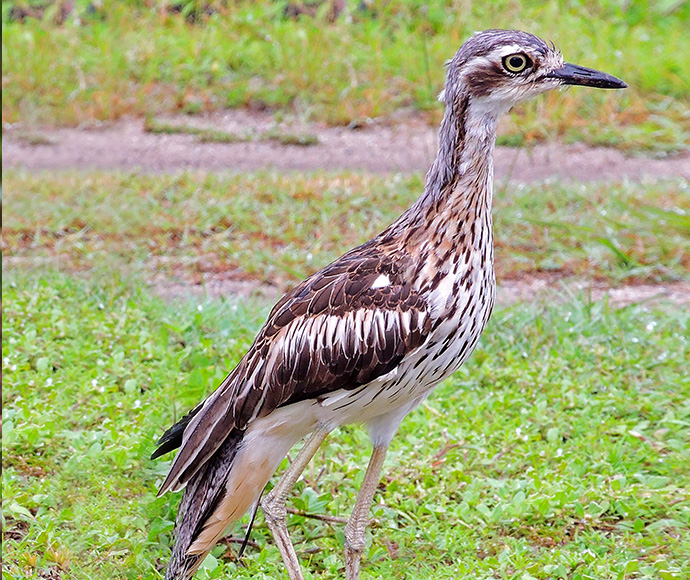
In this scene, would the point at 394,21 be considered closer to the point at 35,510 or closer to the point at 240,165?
the point at 240,165

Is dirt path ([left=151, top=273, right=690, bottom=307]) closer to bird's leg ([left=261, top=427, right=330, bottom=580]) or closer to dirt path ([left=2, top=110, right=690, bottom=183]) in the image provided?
dirt path ([left=2, top=110, right=690, bottom=183])

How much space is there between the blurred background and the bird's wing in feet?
1.95

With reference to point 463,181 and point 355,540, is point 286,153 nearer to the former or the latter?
point 463,181

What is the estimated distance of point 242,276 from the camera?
5758 millimetres

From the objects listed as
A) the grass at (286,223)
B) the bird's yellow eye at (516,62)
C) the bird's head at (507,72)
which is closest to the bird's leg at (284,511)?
the bird's head at (507,72)

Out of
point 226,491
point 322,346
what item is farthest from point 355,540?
point 322,346

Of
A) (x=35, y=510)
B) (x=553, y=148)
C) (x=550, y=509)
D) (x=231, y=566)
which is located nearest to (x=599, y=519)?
(x=550, y=509)

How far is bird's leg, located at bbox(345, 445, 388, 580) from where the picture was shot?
3.32 meters

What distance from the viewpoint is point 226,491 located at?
10.5 feet

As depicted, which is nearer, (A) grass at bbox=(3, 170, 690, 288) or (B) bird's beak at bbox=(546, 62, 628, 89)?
(B) bird's beak at bbox=(546, 62, 628, 89)

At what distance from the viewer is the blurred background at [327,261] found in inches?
147

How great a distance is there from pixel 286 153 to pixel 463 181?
4586 millimetres

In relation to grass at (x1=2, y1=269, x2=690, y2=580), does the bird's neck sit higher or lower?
higher

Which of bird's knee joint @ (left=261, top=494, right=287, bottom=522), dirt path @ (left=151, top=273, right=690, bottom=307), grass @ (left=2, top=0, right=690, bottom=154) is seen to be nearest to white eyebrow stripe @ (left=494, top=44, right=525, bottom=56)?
bird's knee joint @ (left=261, top=494, right=287, bottom=522)
